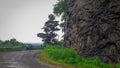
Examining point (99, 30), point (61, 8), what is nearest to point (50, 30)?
point (61, 8)

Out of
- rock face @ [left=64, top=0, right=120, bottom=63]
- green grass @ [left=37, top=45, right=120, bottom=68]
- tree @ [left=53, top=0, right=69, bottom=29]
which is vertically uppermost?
tree @ [left=53, top=0, right=69, bottom=29]

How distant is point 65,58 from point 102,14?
259 inches

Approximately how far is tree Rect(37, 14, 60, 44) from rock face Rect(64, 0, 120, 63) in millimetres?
30222

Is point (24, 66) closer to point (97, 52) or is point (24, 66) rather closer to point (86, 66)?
point (86, 66)

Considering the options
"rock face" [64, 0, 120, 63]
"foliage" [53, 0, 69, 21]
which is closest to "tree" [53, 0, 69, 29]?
"foliage" [53, 0, 69, 21]

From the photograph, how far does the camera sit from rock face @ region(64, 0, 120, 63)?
1050 inches

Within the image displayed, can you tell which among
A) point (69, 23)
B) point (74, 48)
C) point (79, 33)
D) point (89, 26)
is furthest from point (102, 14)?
point (69, 23)

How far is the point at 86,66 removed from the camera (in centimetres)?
2353

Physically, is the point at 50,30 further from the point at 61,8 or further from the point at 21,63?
the point at 21,63

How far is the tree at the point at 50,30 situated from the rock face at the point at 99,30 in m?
30.2

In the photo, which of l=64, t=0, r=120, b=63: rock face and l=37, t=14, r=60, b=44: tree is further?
l=37, t=14, r=60, b=44: tree

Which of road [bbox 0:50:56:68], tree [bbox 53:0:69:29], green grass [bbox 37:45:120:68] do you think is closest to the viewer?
road [bbox 0:50:56:68]

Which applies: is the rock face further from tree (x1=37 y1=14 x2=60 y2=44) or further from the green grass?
tree (x1=37 y1=14 x2=60 y2=44)

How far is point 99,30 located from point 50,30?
3586 cm
